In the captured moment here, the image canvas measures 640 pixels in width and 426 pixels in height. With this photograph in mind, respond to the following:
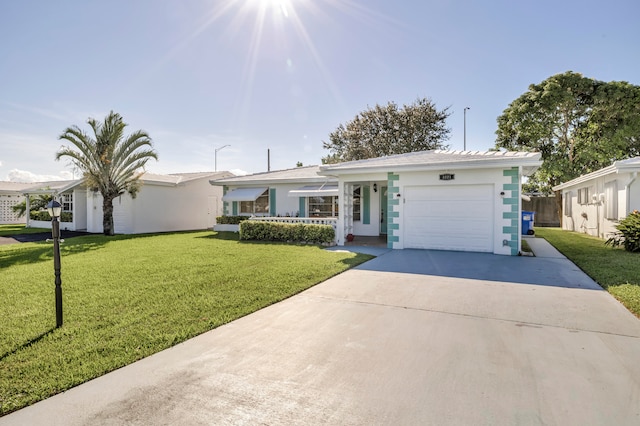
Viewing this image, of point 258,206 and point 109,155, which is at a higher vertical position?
point 109,155

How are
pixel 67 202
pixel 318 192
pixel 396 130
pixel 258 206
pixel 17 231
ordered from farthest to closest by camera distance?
pixel 396 130 → pixel 67 202 → pixel 17 231 → pixel 258 206 → pixel 318 192

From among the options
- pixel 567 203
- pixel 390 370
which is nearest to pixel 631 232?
pixel 390 370

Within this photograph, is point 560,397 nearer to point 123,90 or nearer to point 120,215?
point 123,90

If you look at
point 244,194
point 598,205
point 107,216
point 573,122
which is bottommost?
point 107,216

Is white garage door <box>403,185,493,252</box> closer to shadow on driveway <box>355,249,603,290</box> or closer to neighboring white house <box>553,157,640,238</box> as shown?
shadow on driveway <box>355,249,603,290</box>

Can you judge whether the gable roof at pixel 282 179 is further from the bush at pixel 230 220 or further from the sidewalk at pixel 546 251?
the sidewalk at pixel 546 251

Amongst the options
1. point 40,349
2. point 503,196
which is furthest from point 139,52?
point 503,196

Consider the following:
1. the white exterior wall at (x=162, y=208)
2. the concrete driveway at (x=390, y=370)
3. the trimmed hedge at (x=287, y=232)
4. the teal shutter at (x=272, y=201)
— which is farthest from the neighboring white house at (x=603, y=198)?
the white exterior wall at (x=162, y=208)

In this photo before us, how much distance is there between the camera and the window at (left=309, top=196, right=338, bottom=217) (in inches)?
779

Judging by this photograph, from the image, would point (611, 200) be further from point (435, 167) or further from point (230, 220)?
→ point (230, 220)

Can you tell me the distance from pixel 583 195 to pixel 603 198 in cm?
468

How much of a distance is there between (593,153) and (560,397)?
28.6m

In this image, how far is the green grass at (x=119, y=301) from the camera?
13.1 ft

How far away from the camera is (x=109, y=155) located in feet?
67.7
